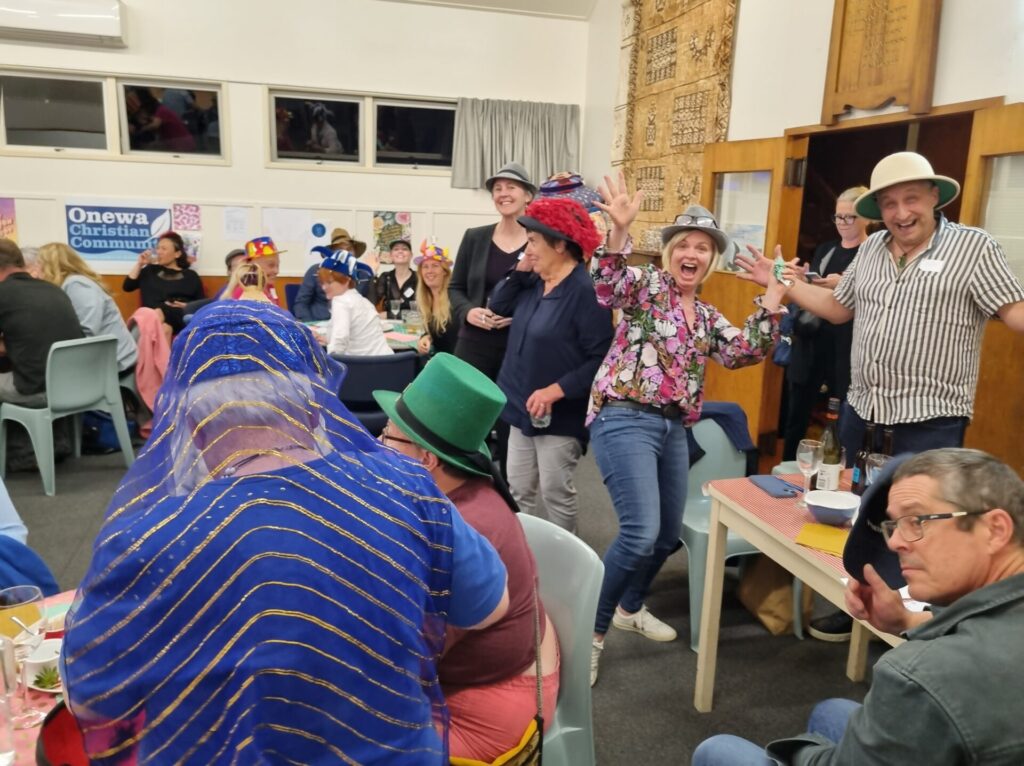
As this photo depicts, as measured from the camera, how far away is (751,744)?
1.44 meters

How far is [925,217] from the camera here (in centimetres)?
245

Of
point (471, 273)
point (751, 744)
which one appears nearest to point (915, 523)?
point (751, 744)

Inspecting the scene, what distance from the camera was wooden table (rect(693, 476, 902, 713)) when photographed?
6.03ft

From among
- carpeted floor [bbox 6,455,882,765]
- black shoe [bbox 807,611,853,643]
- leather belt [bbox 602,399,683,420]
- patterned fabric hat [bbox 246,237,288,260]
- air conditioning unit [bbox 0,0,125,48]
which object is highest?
air conditioning unit [bbox 0,0,125,48]

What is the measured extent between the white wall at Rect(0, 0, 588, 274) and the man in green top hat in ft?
19.8

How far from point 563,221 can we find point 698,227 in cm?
45

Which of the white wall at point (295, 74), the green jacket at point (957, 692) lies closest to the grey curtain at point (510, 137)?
the white wall at point (295, 74)

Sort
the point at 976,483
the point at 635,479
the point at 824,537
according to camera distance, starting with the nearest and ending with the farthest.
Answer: the point at 976,483, the point at 824,537, the point at 635,479

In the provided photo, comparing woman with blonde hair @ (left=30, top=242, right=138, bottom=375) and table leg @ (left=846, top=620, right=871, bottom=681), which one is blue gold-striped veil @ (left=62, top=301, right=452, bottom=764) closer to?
table leg @ (left=846, top=620, right=871, bottom=681)

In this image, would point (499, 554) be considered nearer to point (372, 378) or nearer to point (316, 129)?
point (372, 378)

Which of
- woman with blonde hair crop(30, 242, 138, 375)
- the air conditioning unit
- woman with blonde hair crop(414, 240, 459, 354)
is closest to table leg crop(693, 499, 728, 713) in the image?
woman with blonde hair crop(414, 240, 459, 354)

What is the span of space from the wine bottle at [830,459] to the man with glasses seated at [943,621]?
2.59ft

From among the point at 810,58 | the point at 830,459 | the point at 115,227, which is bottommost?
the point at 830,459

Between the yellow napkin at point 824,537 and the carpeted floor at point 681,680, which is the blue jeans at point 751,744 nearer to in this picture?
the yellow napkin at point 824,537
